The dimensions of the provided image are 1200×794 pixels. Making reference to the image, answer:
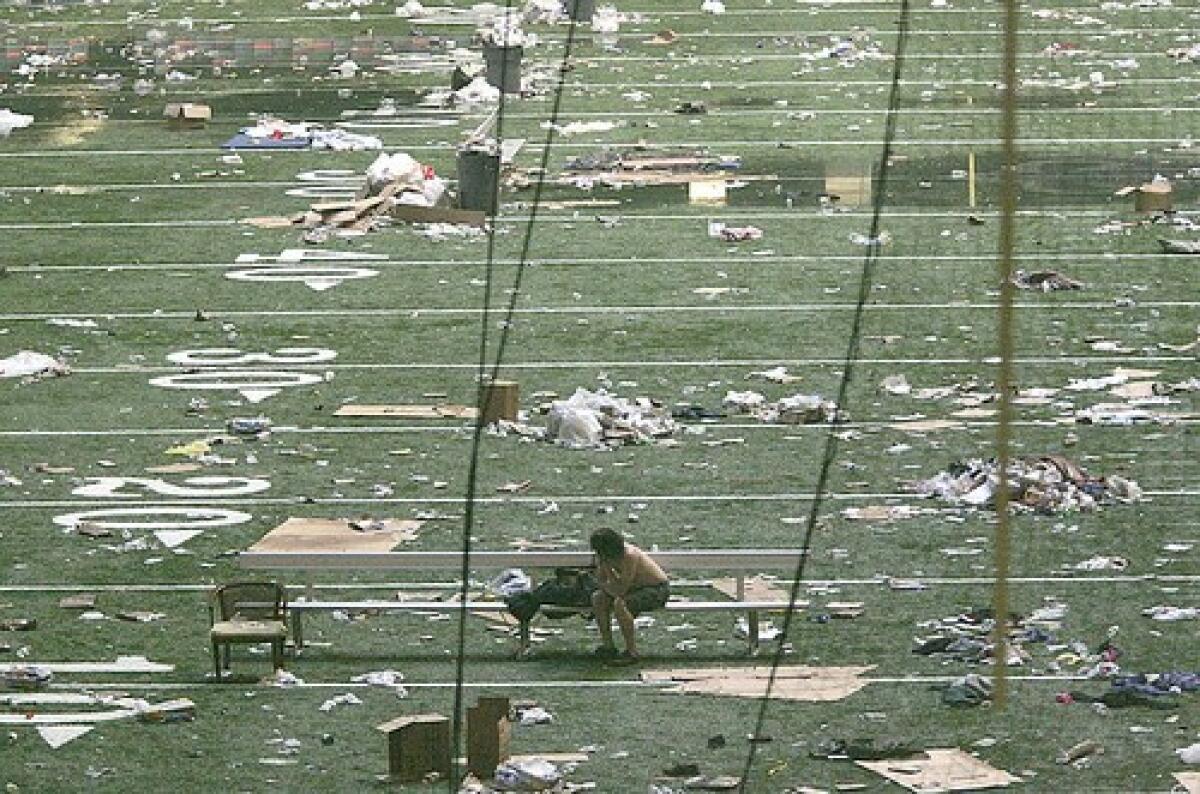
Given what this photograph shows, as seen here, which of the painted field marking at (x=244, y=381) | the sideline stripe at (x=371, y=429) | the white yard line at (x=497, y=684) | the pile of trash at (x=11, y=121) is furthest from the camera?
the pile of trash at (x=11, y=121)

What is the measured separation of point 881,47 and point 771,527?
1720cm

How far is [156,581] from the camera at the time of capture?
15.3 m

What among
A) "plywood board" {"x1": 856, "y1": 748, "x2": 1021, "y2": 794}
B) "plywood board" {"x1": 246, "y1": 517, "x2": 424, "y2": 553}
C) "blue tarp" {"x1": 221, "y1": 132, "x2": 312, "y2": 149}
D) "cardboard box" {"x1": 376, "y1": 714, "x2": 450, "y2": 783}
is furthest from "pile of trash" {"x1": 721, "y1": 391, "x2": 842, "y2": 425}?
"blue tarp" {"x1": 221, "y1": 132, "x2": 312, "y2": 149}

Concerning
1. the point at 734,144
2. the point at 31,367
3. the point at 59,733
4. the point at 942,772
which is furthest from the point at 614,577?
Answer: the point at 734,144

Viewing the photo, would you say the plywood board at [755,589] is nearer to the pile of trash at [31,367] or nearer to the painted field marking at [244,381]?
the painted field marking at [244,381]

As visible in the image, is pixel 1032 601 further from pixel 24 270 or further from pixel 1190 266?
pixel 24 270

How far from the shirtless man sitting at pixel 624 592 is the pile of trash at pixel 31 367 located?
6.72m

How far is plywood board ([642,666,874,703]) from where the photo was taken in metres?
13.4

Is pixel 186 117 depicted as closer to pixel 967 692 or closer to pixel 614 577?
pixel 614 577

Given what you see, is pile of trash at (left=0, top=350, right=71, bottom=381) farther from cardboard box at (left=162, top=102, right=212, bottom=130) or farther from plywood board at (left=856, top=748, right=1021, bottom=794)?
cardboard box at (left=162, top=102, right=212, bottom=130)

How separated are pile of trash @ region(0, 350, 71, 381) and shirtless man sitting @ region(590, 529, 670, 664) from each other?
6.72 meters

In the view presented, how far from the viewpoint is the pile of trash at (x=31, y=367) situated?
19.8m

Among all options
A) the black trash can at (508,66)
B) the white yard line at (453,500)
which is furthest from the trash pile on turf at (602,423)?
the black trash can at (508,66)

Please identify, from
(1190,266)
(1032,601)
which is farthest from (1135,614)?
(1190,266)
